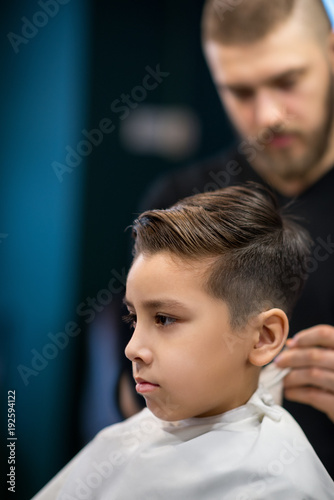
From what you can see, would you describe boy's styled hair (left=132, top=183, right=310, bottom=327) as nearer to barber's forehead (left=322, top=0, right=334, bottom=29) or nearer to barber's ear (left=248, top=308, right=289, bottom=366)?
barber's ear (left=248, top=308, right=289, bottom=366)

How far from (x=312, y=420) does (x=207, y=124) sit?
1.05 m

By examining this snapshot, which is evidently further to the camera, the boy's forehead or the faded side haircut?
the faded side haircut

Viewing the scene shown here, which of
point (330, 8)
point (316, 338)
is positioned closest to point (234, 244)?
point (316, 338)

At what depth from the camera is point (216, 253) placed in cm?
96

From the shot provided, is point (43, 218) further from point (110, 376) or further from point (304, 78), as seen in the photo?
point (304, 78)

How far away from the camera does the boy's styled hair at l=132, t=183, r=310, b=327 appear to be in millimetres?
948

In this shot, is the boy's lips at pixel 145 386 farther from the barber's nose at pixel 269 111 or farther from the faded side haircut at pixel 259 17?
the faded side haircut at pixel 259 17

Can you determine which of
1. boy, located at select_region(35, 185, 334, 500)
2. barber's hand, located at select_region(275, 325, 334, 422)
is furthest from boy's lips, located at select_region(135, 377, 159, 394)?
barber's hand, located at select_region(275, 325, 334, 422)

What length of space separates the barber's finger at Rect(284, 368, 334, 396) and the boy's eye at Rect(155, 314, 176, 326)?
0.39m

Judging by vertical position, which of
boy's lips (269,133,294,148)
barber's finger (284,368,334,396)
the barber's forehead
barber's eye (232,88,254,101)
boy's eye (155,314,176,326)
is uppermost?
the barber's forehead

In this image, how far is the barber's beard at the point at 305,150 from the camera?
1.44 metres

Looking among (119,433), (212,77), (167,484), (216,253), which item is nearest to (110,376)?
(119,433)

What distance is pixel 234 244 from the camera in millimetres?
960

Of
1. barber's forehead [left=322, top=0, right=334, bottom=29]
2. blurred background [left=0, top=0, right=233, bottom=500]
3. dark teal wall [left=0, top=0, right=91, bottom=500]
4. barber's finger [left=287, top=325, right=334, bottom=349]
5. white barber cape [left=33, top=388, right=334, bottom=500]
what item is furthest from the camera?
dark teal wall [left=0, top=0, right=91, bottom=500]
